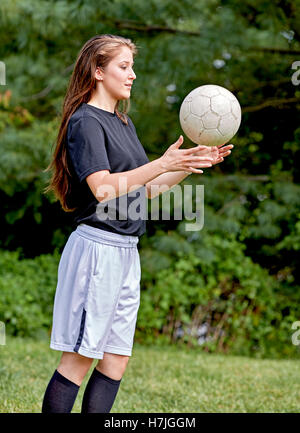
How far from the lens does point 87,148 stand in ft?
7.11

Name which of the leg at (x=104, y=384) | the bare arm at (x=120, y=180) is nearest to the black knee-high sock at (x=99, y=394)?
the leg at (x=104, y=384)

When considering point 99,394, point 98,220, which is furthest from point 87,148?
point 99,394

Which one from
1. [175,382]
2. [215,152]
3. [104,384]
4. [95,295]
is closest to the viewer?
[95,295]

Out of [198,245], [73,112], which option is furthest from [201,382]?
[73,112]

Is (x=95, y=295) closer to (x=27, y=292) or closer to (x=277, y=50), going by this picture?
(x=27, y=292)

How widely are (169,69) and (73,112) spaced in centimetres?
376

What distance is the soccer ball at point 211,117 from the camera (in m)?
2.40

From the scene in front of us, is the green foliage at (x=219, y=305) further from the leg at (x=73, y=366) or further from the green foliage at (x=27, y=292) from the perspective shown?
the leg at (x=73, y=366)

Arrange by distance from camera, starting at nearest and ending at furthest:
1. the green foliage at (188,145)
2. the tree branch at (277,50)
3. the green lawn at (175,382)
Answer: the green lawn at (175,382)
the green foliage at (188,145)
the tree branch at (277,50)

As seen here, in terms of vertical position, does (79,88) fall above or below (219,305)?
above

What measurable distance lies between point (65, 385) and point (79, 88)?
1.12m

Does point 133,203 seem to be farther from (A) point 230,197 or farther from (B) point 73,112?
(A) point 230,197

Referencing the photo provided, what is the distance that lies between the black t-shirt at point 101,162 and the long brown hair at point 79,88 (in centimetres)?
4

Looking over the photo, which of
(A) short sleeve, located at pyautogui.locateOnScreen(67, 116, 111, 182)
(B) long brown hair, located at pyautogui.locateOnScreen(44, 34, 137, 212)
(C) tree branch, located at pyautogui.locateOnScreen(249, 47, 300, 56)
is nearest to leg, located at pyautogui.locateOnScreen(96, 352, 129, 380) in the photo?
(B) long brown hair, located at pyautogui.locateOnScreen(44, 34, 137, 212)
